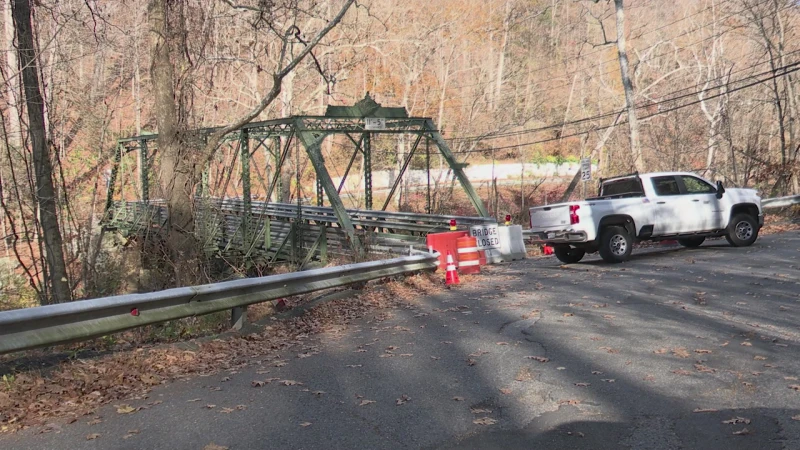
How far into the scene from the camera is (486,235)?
18188 mm

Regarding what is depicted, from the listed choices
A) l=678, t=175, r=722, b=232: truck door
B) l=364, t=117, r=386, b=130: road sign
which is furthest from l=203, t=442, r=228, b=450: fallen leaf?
l=364, t=117, r=386, b=130: road sign

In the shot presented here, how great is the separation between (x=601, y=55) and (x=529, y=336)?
54938 mm

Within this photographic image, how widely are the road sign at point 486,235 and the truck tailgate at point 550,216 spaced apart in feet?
5.56

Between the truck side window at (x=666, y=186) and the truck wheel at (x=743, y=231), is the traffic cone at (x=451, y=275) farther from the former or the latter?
→ the truck wheel at (x=743, y=231)

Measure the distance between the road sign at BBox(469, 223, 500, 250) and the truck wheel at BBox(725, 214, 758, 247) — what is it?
5.53 metres

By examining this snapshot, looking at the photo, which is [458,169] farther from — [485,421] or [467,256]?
[485,421]

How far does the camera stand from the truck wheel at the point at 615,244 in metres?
15.7

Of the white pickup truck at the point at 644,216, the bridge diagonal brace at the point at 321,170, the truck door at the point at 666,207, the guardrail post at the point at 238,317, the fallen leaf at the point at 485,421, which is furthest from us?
the bridge diagonal brace at the point at 321,170

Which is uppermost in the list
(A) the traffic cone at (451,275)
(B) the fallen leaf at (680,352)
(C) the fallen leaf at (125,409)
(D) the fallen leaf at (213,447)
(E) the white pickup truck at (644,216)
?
(E) the white pickup truck at (644,216)

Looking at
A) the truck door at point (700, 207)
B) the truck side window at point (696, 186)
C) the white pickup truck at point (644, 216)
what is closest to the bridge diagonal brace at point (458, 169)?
the white pickup truck at point (644, 216)

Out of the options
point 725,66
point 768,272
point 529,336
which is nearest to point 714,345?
point 529,336

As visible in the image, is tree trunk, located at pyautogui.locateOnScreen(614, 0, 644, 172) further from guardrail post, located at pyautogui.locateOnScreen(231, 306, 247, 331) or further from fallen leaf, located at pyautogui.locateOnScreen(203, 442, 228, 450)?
fallen leaf, located at pyautogui.locateOnScreen(203, 442, 228, 450)

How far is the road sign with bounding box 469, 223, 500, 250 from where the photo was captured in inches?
701

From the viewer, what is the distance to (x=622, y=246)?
15.8 metres
